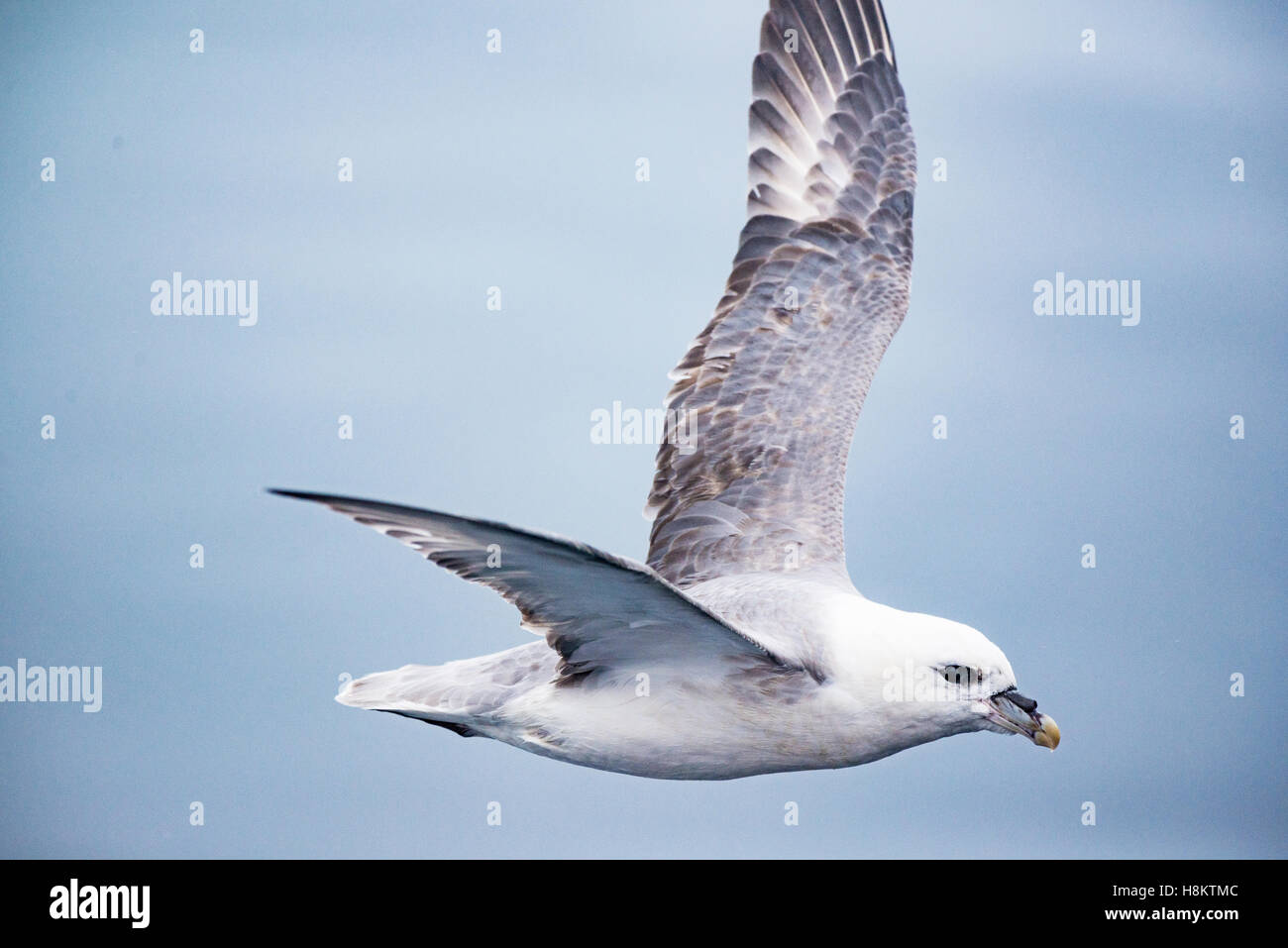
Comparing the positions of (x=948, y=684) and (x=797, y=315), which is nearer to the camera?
(x=948, y=684)

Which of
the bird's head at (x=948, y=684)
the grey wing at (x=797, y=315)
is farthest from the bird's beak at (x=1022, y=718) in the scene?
the grey wing at (x=797, y=315)

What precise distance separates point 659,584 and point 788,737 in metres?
1.46

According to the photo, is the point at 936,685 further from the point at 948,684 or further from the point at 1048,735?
the point at 1048,735

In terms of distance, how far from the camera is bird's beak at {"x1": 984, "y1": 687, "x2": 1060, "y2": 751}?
267 inches

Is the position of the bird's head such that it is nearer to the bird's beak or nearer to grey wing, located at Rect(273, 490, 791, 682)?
the bird's beak

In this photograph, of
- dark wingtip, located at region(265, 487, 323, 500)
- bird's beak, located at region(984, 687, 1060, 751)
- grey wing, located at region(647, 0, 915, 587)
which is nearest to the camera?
dark wingtip, located at region(265, 487, 323, 500)

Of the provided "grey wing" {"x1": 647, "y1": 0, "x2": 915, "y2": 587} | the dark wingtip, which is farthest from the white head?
the dark wingtip

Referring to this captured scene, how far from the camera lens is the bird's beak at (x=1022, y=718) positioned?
22.3 ft

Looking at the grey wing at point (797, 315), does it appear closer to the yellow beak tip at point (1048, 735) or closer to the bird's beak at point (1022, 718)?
the bird's beak at point (1022, 718)

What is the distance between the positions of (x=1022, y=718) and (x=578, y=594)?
208 cm

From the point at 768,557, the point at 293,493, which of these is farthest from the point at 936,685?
the point at 293,493

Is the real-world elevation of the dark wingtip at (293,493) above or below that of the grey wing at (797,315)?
below

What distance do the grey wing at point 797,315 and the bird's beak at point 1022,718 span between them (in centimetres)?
148

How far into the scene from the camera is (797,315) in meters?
9.05
